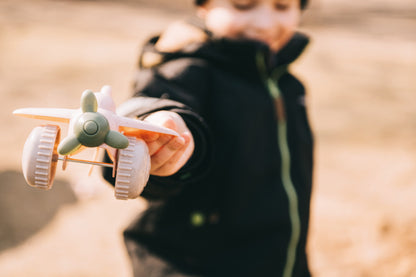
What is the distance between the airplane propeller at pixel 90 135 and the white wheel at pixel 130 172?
2 cm

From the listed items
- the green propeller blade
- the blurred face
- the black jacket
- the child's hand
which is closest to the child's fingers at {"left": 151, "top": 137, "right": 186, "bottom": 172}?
the child's hand

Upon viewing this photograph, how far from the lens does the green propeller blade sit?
1.57 feet

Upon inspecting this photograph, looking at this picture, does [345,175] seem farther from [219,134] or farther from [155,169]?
[155,169]

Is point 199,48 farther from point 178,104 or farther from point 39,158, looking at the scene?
point 39,158

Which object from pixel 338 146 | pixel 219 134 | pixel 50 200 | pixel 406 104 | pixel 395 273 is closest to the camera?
pixel 219 134

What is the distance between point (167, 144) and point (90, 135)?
0.40 ft

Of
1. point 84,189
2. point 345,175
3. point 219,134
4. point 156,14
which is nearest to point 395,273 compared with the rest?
point 345,175

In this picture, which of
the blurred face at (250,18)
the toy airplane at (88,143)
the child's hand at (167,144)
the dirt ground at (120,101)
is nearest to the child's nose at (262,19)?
the blurred face at (250,18)

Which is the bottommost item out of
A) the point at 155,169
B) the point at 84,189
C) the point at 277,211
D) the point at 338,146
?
the point at 338,146

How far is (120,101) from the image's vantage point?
2.78 meters

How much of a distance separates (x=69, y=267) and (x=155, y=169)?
3.52 ft

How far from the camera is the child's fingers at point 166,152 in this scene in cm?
55

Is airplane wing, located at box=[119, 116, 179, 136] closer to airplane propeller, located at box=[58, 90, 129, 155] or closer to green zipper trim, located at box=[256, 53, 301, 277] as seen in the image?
airplane propeller, located at box=[58, 90, 129, 155]

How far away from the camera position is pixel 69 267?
1.48 metres
